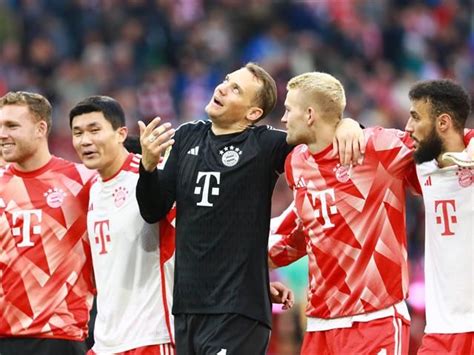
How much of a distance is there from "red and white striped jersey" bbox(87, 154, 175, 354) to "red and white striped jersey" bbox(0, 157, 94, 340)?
0.29 m

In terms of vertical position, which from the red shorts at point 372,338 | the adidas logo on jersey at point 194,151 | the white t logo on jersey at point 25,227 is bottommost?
the red shorts at point 372,338

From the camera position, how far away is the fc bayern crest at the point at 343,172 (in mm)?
9320

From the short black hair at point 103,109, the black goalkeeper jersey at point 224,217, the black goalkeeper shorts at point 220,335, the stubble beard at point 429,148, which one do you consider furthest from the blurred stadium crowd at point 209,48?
the stubble beard at point 429,148

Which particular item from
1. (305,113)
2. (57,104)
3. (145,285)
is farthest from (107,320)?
(57,104)

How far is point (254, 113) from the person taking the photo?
977 cm

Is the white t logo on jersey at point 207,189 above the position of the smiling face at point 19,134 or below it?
below

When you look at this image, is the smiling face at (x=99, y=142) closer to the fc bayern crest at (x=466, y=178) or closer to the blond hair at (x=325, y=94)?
the blond hair at (x=325, y=94)

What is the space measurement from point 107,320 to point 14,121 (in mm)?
1616

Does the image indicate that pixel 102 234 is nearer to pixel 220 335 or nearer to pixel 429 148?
pixel 220 335

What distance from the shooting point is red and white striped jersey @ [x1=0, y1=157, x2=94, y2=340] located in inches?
402

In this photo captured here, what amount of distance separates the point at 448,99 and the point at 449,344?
1.51 meters

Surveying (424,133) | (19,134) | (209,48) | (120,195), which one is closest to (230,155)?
(120,195)

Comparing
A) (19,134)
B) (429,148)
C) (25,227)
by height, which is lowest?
(25,227)

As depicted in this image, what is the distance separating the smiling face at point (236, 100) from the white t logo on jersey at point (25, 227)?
60.2 inches
